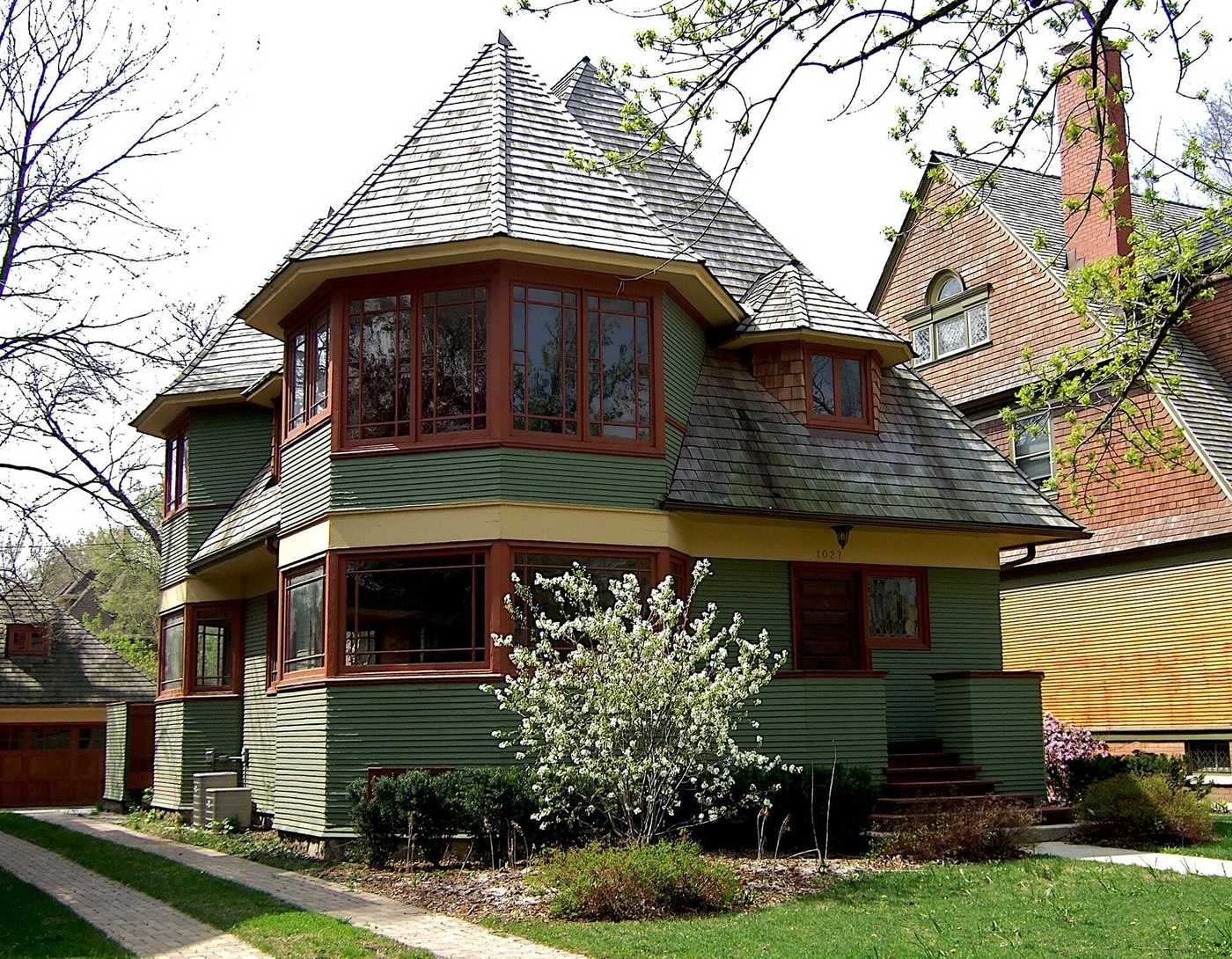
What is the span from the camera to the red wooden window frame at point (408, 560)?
571 inches

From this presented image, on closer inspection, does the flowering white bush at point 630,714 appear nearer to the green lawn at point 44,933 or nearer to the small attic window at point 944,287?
the green lawn at point 44,933

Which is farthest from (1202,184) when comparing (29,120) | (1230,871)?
(29,120)

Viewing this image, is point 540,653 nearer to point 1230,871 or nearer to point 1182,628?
point 1230,871

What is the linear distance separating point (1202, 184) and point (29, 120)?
49.2 ft

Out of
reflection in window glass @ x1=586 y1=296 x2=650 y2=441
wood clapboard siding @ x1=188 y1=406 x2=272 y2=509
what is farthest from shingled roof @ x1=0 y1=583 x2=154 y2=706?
reflection in window glass @ x1=586 y1=296 x2=650 y2=441

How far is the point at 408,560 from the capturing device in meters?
14.9

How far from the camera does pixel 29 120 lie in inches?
722

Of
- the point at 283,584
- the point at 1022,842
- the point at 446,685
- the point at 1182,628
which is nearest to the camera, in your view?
the point at 1022,842

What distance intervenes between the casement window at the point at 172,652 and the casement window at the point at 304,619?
6.20 m

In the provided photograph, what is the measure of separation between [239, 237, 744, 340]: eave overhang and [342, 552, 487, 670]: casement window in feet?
10.8

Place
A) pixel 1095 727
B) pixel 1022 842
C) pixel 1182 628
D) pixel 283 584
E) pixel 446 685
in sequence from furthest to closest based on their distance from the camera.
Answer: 1. pixel 1095 727
2. pixel 1182 628
3. pixel 283 584
4. pixel 446 685
5. pixel 1022 842

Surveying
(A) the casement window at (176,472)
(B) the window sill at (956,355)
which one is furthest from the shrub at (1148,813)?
(A) the casement window at (176,472)

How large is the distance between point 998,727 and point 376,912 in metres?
8.91

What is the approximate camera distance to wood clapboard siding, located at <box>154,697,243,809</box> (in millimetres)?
20938
